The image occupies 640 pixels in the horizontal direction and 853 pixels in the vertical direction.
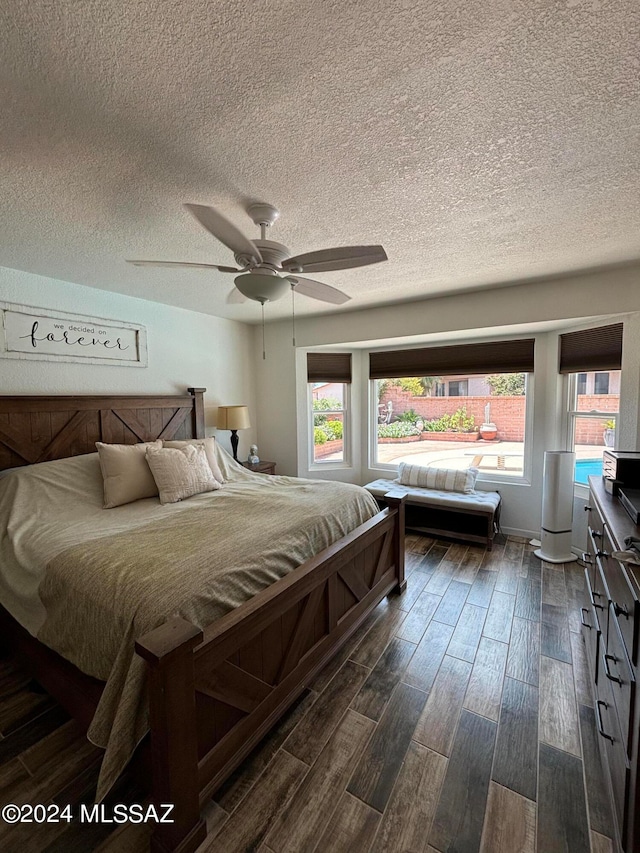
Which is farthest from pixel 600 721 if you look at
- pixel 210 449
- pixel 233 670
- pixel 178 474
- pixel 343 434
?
pixel 343 434

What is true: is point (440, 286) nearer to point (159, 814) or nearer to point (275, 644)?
point (275, 644)

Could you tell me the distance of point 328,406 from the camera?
15.5ft

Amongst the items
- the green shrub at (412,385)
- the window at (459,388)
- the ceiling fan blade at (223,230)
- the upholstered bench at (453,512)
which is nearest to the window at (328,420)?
the green shrub at (412,385)

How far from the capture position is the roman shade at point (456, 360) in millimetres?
3758

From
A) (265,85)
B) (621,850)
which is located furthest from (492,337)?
(621,850)

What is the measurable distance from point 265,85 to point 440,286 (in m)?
2.44

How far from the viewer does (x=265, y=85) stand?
1.12m

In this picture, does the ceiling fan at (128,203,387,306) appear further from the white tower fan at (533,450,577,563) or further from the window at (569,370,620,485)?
the window at (569,370,620,485)

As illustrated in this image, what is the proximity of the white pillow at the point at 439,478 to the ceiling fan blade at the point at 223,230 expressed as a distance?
3098mm

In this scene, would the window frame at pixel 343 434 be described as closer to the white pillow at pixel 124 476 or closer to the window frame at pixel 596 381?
the white pillow at pixel 124 476

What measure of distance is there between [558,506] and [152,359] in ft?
13.1

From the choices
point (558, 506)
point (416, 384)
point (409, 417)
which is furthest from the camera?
point (409, 417)

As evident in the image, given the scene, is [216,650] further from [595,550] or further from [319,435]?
[319,435]

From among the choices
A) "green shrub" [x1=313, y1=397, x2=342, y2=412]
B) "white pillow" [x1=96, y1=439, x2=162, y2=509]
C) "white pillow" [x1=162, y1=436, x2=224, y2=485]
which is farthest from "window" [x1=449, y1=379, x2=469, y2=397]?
"white pillow" [x1=96, y1=439, x2=162, y2=509]
